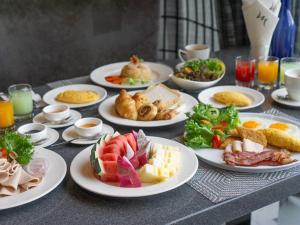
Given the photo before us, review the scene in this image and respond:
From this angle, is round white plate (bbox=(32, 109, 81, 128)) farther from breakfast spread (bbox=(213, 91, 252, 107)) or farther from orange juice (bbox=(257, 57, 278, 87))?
orange juice (bbox=(257, 57, 278, 87))

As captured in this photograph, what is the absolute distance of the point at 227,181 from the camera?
1344 mm

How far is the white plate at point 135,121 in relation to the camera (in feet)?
5.51

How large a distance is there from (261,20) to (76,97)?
36.6 inches

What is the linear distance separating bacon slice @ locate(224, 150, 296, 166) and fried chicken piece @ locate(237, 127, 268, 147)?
0.28ft

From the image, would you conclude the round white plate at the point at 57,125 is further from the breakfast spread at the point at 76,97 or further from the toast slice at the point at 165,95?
the toast slice at the point at 165,95

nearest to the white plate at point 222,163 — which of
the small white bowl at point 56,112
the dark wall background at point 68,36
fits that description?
the small white bowl at point 56,112

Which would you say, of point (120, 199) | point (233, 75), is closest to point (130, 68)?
point (233, 75)

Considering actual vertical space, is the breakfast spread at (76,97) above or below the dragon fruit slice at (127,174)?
above

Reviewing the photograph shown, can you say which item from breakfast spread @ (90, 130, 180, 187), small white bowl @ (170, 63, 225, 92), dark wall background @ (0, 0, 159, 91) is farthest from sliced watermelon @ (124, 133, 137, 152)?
dark wall background @ (0, 0, 159, 91)

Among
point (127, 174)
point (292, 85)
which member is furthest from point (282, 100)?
point (127, 174)

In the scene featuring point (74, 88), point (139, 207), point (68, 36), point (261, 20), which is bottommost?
point (139, 207)

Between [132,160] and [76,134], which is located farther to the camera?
[76,134]

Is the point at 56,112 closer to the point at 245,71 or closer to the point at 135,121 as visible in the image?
the point at 135,121

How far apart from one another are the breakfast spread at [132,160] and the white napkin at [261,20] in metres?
1.00
